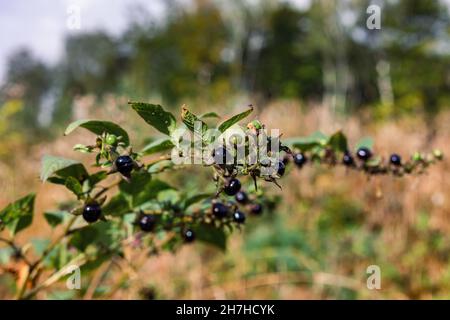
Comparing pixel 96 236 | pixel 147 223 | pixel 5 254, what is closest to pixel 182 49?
pixel 5 254

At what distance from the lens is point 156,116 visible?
0.59 m

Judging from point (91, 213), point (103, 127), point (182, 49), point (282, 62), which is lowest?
point (91, 213)

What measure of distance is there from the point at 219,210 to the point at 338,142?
0.25 metres

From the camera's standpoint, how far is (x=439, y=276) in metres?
3.31

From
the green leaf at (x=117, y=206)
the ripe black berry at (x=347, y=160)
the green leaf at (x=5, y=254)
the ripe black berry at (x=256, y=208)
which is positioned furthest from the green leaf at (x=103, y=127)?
the green leaf at (x=5, y=254)

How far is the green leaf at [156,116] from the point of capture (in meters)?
0.57

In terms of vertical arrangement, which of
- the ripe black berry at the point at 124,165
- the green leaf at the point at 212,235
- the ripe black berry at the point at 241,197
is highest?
the ripe black berry at the point at 241,197

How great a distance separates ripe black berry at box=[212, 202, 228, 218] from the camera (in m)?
0.76

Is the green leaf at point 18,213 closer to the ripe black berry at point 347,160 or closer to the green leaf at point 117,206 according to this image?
the green leaf at point 117,206

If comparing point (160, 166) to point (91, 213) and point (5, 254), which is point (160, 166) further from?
point (5, 254)

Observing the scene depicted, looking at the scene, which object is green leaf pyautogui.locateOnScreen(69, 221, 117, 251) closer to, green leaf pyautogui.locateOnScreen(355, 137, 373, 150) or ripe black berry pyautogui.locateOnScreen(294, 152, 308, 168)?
ripe black berry pyautogui.locateOnScreen(294, 152, 308, 168)

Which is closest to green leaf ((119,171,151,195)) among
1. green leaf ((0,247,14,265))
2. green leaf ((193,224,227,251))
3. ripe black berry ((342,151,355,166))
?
green leaf ((193,224,227,251))

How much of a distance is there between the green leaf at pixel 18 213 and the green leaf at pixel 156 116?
28cm
